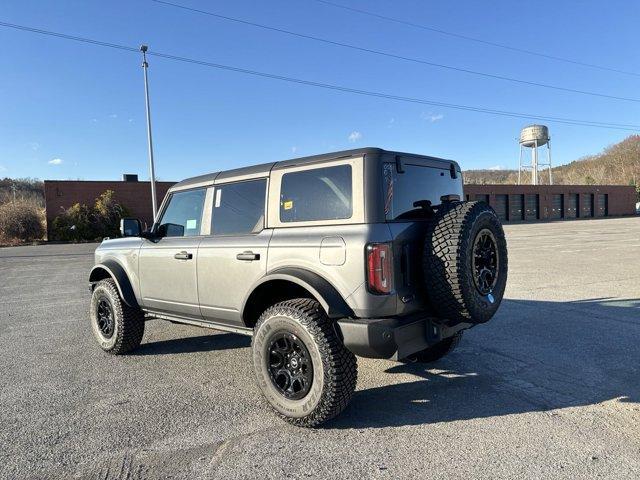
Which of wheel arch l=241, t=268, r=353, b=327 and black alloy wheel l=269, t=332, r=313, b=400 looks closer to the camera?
wheel arch l=241, t=268, r=353, b=327

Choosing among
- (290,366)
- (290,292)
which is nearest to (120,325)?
(290,292)

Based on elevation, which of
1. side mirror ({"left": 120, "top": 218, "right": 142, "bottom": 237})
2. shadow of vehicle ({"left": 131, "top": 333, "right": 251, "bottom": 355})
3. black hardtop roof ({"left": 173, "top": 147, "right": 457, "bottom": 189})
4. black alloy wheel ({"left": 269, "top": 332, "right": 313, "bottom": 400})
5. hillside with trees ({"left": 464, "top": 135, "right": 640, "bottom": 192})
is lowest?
shadow of vehicle ({"left": 131, "top": 333, "right": 251, "bottom": 355})

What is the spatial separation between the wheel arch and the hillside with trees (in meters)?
106

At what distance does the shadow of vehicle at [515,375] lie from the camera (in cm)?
372

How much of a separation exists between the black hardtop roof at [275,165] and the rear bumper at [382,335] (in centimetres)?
125

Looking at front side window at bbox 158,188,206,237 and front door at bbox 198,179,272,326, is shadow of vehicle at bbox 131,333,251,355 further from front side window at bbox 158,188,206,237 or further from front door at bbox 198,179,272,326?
front side window at bbox 158,188,206,237

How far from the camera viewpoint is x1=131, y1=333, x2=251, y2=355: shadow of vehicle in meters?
5.71

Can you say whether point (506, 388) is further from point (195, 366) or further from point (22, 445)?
point (22, 445)

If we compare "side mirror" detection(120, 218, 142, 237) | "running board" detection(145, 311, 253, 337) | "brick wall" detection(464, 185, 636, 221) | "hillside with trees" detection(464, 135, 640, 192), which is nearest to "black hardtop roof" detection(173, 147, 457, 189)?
"side mirror" detection(120, 218, 142, 237)

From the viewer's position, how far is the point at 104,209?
108ft

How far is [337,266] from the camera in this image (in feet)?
11.2

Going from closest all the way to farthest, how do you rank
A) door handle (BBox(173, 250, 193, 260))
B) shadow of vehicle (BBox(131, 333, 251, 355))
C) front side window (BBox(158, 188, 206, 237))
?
door handle (BBox(173, 250, 193, 260)) → front side window (BBox(158, 188, 206, 237)) → shadow of vehicle (BBox(131, 333, 251, 355))

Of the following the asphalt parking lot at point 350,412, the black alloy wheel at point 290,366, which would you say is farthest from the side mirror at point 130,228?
the black alloy wheel at point 290,366

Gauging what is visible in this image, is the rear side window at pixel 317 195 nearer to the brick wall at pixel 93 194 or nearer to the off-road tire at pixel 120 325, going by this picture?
the off-road tire at pixel 120 325
